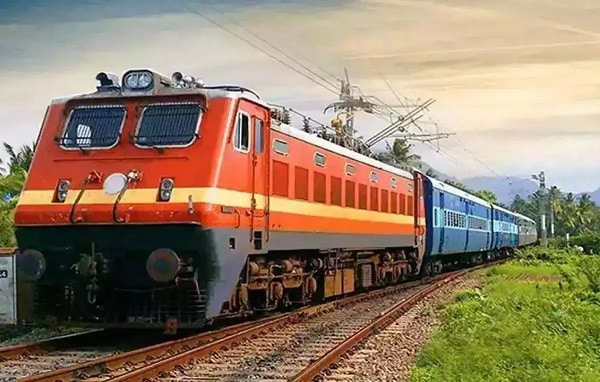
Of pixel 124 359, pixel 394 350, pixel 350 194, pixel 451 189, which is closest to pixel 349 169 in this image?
pixel 350 194

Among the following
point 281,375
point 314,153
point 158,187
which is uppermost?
point 314,153

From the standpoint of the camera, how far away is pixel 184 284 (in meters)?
12.4

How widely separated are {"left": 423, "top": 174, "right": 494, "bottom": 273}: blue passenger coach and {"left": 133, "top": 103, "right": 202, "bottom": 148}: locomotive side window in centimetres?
1705

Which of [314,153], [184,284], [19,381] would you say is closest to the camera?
[19,381]

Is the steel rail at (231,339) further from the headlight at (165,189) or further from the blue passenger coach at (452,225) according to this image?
the blue passenger coach at (452,225)

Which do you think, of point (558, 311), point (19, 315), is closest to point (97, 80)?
point (19, 315)

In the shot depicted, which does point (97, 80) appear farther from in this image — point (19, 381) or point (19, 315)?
point (19, 381)

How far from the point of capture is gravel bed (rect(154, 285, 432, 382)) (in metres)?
10.5

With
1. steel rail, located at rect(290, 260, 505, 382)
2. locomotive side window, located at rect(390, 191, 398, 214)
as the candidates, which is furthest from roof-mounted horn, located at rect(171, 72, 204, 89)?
locomotive side window, located at rect(390, 191, 398, 214)

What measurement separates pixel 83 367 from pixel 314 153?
7.78m

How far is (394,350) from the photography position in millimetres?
12766

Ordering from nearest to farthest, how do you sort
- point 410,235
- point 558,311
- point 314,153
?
point 558,311
point 314,153
point 410,235

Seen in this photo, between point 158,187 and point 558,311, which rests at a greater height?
point 158,187

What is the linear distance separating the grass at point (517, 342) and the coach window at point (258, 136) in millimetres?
3909
